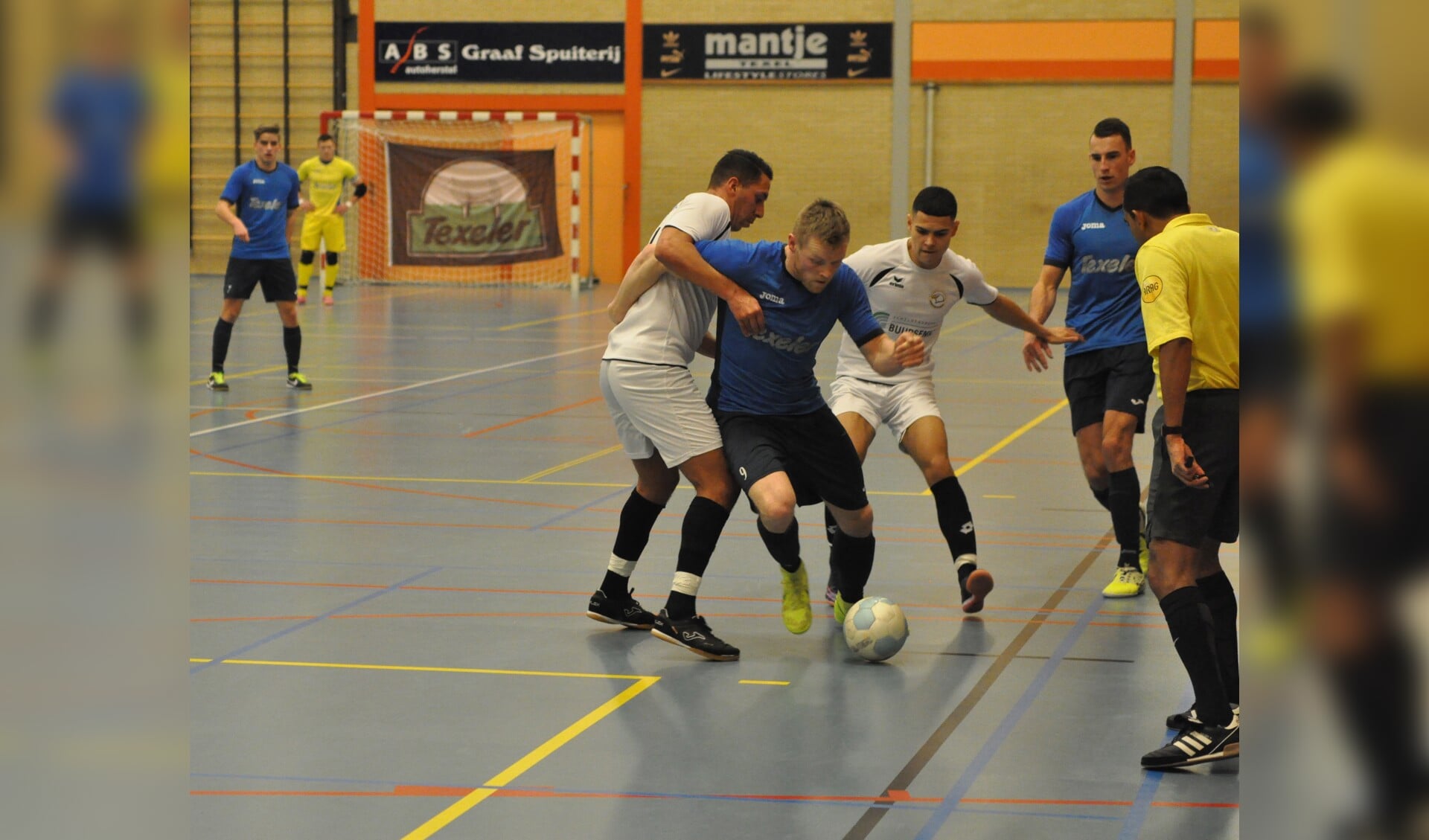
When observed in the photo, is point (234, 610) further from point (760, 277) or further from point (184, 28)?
point (184, 28)

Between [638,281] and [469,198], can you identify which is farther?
[469,198]

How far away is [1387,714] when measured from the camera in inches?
28.7

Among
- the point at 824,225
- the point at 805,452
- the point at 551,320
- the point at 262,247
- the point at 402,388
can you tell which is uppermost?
the point at 262,247

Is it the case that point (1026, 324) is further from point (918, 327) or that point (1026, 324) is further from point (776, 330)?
point (776, 330)

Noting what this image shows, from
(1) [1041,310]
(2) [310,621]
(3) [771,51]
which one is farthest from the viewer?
(3) [771,51]

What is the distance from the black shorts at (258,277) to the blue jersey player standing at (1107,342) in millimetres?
8376

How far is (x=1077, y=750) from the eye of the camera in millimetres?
4816

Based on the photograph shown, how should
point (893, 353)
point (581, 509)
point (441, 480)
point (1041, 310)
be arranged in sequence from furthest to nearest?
point (441, 480)
point (581, 509)
point (1041, 310)
point (893, 353)

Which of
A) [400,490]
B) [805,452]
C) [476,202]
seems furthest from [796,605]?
[476,202]

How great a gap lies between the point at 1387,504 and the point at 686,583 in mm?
5343

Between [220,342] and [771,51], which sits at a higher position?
[771,51]

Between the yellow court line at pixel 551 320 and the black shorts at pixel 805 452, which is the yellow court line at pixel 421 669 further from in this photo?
the yellow court line at pixel 551 320

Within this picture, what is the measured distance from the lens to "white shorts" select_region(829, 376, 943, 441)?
279 inches

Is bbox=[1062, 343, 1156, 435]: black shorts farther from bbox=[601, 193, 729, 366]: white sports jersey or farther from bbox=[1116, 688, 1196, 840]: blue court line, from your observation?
bbox=[1116, 688, 1196, 840]: blue court line
